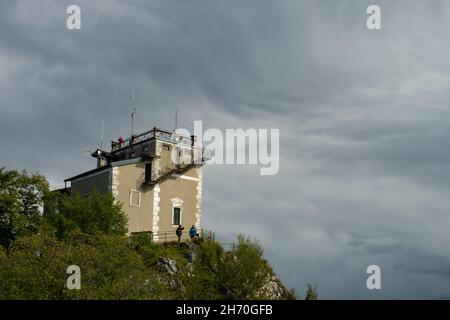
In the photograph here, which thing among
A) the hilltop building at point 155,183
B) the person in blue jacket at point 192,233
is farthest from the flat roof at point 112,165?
the person in blue jacket at point 192,233

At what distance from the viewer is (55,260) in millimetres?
41594

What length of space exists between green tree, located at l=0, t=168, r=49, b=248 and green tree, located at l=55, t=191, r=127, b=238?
8.70 feet

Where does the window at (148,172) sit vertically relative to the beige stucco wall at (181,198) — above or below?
above

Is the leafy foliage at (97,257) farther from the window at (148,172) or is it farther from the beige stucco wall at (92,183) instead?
the window at (148,172)

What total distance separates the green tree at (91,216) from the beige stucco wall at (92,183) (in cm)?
389

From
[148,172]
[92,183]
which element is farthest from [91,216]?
[148,172]

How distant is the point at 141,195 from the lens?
63219 millimetres

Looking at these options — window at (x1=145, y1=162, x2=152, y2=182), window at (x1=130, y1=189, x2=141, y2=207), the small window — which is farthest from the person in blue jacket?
window at (x1=145, y1=162, x2=152, y2=182)

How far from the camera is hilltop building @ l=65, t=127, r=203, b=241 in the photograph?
2459 inches

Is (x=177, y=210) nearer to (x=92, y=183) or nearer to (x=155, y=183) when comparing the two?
(x=155, y=183)

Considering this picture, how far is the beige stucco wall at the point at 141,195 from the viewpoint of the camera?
62.2m
